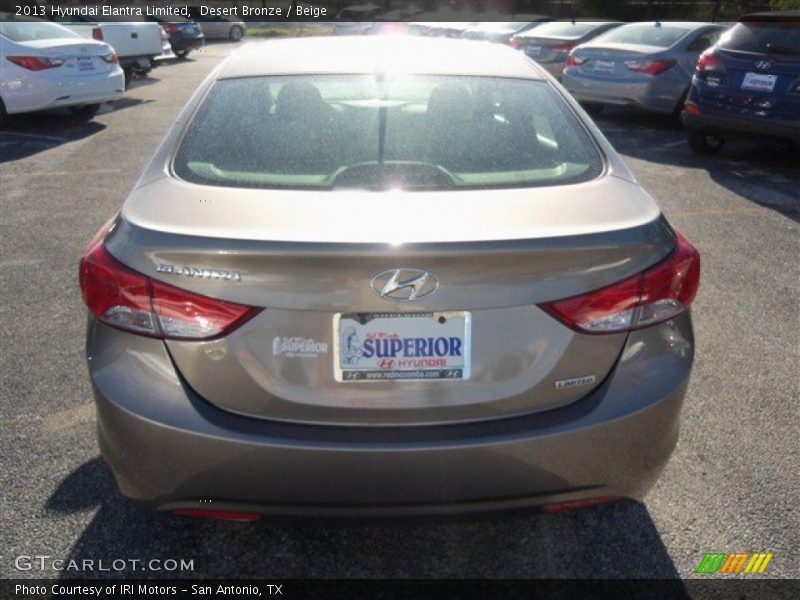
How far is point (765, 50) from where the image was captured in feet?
25.5

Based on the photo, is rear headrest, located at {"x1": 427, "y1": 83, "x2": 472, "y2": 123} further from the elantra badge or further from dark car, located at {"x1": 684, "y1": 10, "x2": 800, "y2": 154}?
dark car, located at {"x1": 684, "y1": 10, "x2": 800, "y2": 154}

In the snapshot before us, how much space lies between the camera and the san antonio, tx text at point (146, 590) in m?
2.37

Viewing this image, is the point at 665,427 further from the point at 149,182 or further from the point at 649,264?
the point at 149,182

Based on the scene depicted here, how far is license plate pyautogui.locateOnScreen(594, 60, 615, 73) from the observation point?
34.4 ft

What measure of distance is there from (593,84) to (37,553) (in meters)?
9.74

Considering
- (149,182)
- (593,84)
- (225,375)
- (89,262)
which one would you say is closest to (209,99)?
(149,182)

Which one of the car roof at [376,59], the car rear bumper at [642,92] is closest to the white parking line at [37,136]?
the car rear bumper at [642,92]

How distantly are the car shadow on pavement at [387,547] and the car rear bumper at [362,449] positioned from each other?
0.39 metres

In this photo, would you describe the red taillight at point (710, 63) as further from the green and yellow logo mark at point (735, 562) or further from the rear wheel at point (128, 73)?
the rear wheel at point (128, 73)

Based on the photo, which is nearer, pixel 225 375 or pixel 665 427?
pixel 225 375

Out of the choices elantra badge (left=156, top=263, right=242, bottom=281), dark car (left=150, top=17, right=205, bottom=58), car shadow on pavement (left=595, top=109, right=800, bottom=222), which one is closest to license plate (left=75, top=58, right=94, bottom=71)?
car shadow on pavement (left=595, top=109, right=800, bottom=222)

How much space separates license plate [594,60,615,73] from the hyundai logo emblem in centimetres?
951

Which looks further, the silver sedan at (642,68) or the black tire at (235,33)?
the black tire at (235,33)

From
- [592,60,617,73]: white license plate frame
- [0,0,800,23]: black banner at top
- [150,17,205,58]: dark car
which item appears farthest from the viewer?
[150,17,205,58]: dark car
